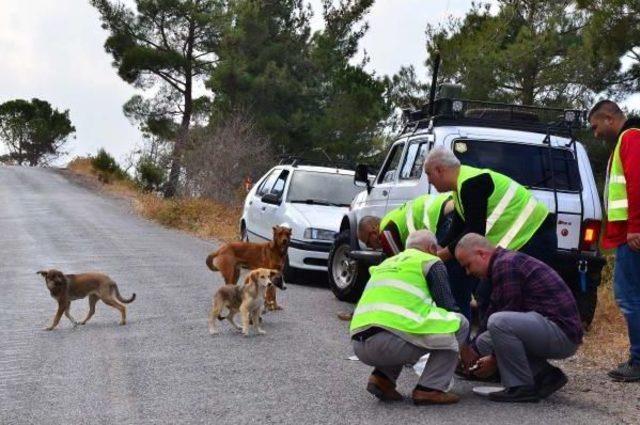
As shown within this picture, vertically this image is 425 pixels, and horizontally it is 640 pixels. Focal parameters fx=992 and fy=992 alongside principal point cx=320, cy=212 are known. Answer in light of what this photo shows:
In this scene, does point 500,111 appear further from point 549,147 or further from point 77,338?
point 77,338

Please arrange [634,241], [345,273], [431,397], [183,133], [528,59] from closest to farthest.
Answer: [431,397] < [634,241] < [345,273] < [528,59] < [183,133]

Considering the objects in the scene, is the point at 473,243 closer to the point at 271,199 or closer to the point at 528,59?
the point at 271,199

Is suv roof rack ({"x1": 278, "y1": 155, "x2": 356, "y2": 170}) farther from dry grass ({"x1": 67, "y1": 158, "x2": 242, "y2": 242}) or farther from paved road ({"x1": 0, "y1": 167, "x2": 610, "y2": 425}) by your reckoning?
dry grass ({"x1": 67, "y1": 158, "x2": 242, "y2": 242})

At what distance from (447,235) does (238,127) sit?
24.8 meters

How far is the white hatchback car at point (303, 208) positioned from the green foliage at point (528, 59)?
334 inches

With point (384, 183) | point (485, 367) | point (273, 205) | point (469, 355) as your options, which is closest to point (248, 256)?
point (384, 183)

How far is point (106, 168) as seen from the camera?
4794 centimetres

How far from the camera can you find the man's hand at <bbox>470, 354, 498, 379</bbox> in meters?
7.04

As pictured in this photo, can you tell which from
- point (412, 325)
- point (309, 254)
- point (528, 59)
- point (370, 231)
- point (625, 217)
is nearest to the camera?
point (412, 325)

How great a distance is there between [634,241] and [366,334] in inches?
85.3

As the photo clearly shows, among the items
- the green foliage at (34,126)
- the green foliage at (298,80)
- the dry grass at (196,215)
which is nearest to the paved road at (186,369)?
the dry grass at (196,215)

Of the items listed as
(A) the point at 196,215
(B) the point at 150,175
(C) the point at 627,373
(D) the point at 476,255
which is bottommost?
(A) the point at 196,215

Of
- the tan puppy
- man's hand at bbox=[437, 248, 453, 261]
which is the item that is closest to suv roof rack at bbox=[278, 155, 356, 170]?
the tan puppy

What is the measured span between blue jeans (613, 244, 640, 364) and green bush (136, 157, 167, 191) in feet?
110
